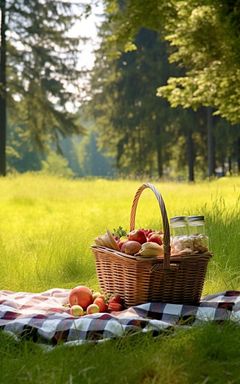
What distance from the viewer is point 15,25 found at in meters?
20.4

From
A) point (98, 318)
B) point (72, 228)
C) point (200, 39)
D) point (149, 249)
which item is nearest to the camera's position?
point (98, 318)

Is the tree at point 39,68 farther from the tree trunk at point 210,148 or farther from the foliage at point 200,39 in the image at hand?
the foliage at point 200,39

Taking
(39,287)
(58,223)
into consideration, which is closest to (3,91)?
(58,223)

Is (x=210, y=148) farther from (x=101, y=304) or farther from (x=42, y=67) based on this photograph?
(x=101, y=304)

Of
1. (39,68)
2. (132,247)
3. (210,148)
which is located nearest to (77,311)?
(132,247)

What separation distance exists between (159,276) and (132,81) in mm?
25990

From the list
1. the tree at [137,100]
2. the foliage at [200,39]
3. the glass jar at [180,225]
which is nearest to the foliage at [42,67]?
the tree at [137,100]

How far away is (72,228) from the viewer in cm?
700

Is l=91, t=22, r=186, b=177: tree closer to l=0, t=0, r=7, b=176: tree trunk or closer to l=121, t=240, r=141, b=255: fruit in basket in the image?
l=0, t=0, r=7, b=176: tree trunk

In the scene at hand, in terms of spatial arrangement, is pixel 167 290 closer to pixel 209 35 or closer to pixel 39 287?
pixel 39 287

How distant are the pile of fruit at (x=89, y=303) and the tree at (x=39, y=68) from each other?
16416mm

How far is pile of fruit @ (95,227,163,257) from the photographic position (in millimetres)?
3689

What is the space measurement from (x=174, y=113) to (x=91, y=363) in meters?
25.0

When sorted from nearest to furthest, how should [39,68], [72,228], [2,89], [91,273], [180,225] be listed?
[180,225] → [91,273] → [72,228] → [2,89] → [39,68]
